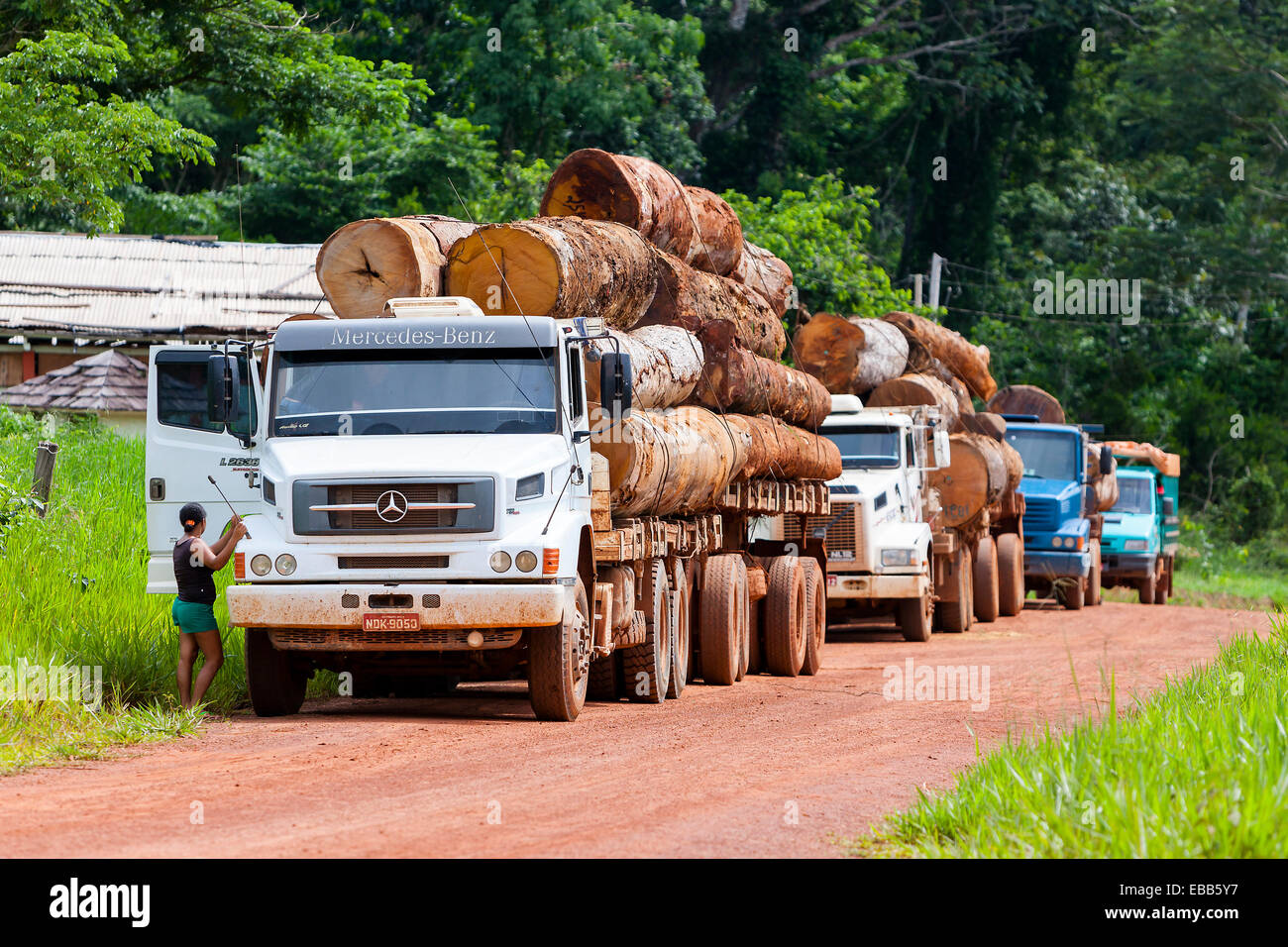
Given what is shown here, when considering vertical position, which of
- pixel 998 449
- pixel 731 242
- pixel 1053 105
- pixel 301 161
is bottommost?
pixel 998 449

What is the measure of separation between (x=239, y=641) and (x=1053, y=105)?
4293cm

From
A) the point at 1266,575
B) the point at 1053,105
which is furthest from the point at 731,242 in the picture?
the point at 1053,105

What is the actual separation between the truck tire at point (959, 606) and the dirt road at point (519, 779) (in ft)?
31.3

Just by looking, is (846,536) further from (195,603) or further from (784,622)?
(195,603)

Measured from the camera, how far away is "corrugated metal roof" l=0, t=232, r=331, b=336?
3030 cm

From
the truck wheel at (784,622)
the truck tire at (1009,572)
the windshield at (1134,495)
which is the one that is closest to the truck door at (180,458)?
the truck wheel at (784,622)

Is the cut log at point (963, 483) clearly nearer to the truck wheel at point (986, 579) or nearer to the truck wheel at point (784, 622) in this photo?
the truck wheel at point (986, 579)

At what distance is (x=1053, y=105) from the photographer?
51.5 m

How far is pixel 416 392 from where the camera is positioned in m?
11.7

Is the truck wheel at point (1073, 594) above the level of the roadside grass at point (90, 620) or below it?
below

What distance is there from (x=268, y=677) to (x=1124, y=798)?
6800 millimetres

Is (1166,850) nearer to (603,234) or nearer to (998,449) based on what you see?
(603,234)

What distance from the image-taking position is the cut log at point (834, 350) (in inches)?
961

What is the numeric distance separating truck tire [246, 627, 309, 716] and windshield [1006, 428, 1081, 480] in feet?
66.6
